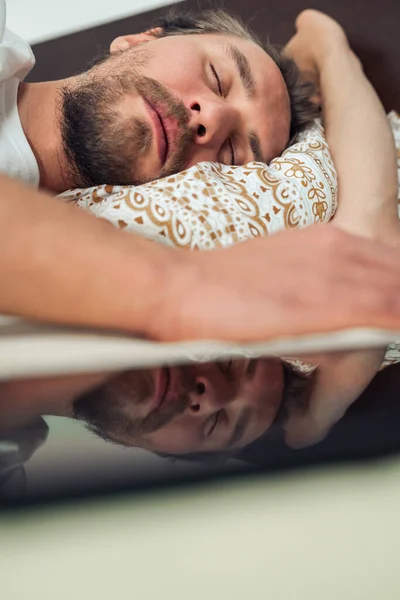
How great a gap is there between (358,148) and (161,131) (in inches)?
16.6

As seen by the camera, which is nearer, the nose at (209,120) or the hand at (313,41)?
the nose at (209,120)

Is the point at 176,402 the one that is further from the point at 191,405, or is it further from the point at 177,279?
the point at 177,279

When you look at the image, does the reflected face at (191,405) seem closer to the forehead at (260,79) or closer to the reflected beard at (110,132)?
the reflected beard at (110,132)

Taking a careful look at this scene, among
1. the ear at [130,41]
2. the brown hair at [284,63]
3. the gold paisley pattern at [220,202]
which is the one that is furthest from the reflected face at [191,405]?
the ear at [130,41]

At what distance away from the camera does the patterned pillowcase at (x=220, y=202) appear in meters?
0.78

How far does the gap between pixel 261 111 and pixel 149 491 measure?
1056mm

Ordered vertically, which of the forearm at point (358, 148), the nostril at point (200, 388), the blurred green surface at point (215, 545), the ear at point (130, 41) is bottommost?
the forearm at point (358, 148)


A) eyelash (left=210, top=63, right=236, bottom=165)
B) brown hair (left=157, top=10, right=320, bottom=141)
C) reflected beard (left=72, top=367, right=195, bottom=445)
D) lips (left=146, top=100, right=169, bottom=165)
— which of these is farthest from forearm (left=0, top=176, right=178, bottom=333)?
brown hair (left=157, top=10, right=320, bottom=141)

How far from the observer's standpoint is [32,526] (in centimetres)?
29

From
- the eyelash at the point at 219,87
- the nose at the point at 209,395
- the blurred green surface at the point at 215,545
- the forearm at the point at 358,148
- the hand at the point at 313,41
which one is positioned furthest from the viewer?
the hand at the point at 313,41

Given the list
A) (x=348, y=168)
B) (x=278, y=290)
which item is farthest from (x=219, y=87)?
(x=278, y=290)

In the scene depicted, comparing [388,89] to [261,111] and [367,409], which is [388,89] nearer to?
[261,111]

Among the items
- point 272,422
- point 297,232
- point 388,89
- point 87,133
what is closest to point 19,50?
point 87,133

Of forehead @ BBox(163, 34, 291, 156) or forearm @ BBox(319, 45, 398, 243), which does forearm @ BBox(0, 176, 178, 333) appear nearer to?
forearm @ BBox(319, 45, 398, 243)
